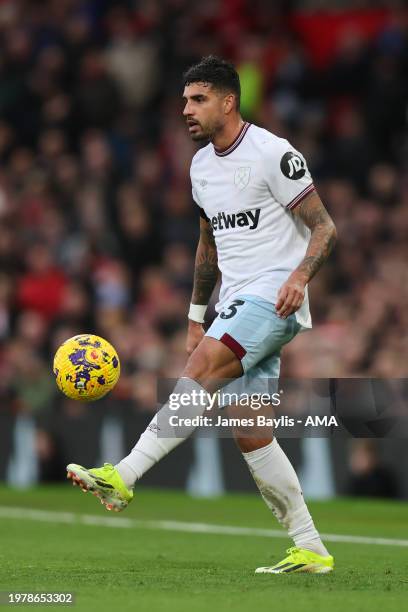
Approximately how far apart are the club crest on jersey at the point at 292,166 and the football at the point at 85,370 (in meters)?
1.31

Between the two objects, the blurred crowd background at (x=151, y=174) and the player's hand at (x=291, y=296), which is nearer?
the player's hand at (x=291, y=296)

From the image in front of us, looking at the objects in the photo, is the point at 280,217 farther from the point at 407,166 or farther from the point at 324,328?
the point at 407,166

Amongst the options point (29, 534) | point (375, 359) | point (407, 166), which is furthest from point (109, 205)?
point (29, 534)

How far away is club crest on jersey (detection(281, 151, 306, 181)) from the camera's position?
7.70m

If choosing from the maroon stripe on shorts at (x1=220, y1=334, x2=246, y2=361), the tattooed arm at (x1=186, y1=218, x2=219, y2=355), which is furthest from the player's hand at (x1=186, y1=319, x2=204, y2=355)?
the maroon stripe on shorts at (x1=220, y1=334, x2=246, y2=361)

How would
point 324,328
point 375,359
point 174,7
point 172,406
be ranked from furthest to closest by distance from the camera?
point 174,7 → point 324,328 → point 375,359 → point 172,406

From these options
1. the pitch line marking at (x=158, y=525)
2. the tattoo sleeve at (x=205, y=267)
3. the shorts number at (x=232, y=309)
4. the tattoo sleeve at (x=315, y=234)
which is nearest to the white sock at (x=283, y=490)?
the shorts number at (x=232, y=309)

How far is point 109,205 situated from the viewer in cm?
1745

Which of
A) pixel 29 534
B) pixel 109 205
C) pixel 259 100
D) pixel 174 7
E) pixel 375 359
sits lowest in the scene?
pixel 29 534

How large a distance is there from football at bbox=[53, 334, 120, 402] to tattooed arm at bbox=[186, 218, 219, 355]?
0.64 metres

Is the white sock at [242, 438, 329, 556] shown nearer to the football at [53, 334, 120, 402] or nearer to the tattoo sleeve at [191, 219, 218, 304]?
the football at [53, 334, 120, 402]

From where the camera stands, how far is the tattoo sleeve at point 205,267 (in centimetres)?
844

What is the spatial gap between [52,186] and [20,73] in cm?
187

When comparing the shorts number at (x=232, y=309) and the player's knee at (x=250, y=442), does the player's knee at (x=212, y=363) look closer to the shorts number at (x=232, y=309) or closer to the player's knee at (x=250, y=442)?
the shorts number at (x=232, y=309)
